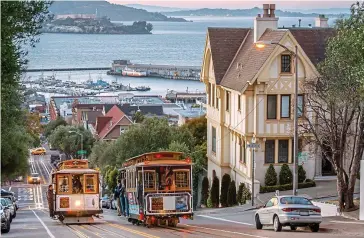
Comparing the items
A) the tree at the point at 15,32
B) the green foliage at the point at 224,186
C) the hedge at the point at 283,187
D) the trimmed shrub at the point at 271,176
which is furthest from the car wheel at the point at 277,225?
the green foliage at the point at 224,186

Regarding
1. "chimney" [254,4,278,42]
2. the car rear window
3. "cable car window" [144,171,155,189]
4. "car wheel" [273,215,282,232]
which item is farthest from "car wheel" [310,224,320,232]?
"chimney" [254,4,278,42]

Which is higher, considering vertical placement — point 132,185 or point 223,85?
point 223,85

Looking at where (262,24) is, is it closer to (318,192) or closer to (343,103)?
(318,192)

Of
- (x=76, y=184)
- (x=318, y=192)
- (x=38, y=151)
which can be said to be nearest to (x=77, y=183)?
(x=76, y=184)

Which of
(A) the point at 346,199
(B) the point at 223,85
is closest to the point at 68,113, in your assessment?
(B) the point at 223,85

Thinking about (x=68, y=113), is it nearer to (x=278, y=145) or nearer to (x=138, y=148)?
(x=138, y=148)

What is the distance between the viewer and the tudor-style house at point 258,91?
50.1 metres

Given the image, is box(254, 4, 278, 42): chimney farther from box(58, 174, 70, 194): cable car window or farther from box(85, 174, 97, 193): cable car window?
box(58, 174, 70, 194): cable car window

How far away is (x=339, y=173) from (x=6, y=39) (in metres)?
16.7

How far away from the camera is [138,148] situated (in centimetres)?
7162

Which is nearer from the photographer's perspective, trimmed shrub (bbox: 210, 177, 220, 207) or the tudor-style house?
the tudor-style house

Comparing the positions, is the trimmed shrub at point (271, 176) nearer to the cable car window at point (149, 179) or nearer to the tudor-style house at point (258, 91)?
the tudor-style house at point (258, 91)

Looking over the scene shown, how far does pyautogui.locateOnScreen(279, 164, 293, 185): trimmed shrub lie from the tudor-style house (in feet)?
2.11

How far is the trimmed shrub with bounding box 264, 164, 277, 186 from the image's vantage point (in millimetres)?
50500
